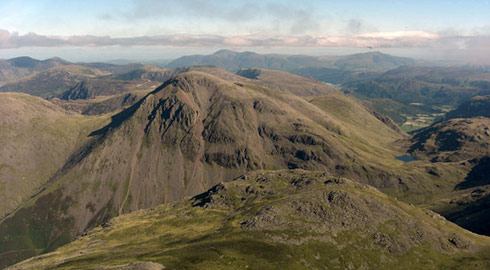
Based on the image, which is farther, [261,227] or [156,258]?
[261,227]

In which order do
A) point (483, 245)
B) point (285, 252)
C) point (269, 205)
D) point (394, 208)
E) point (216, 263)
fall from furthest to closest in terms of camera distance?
1. point (269, 205)
2. point (394, 208)
3. point (483, 245)
4. point (285, 252)
5. point (216, 263)

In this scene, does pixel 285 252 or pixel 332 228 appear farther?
pixel 332 228

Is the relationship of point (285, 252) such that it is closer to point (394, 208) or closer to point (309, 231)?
point (309, 231)

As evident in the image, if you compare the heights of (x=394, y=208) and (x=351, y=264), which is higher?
(x=394, y=208)

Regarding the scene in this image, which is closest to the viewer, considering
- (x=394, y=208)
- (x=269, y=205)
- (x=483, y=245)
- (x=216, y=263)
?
(x=216, y=263)

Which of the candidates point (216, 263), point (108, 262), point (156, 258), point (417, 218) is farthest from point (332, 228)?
point (108, 262)

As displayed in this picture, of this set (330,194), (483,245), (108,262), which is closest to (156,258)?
(108,262)

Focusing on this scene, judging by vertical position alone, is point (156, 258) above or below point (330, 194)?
below

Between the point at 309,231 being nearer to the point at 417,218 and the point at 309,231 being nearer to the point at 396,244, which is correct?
the point at 396,244

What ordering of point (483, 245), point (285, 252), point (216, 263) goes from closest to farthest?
point (216, 263)
point (285, 252)
point (483, 245)
